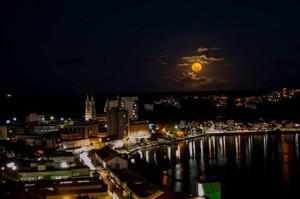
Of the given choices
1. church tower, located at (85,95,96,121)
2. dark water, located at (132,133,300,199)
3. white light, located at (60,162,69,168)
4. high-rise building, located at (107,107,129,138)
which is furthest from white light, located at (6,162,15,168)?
church tower, located at (85,95,96,121)

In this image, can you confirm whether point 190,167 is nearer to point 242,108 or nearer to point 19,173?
point 19,173

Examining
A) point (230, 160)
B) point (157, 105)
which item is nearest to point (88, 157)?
point (230, 160)

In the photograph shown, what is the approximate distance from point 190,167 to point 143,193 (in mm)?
3689

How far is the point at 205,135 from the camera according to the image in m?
17.9

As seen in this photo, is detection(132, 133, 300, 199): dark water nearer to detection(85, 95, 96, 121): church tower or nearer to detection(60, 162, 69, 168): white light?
detection(60, 162, 69, 168): white light

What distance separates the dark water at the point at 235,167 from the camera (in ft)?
22.2

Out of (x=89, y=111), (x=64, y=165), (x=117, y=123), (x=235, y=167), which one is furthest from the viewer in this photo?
(x=89, y=111)

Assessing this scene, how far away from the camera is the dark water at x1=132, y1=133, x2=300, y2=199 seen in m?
6.76

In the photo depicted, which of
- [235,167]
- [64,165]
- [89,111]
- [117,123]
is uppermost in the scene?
[89,111]

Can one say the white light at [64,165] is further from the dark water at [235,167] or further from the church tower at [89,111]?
the church tower at [89,111]

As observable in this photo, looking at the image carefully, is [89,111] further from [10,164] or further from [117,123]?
[10,164]

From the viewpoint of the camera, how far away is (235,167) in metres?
8.88

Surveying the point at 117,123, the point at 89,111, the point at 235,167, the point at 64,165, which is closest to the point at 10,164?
the point at 64,165

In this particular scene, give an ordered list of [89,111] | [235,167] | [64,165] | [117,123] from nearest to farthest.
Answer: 1. [64,165]
2. [235,167]
3. [117,123]
4. [89,111]
